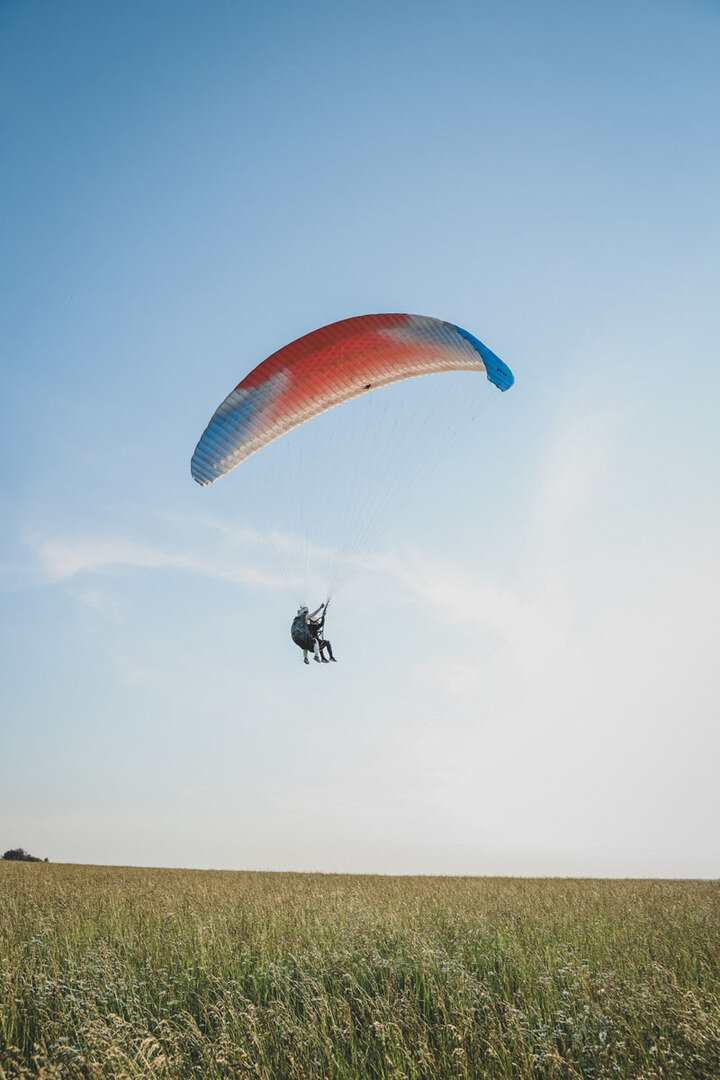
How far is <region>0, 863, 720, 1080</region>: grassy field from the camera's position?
13.9ft

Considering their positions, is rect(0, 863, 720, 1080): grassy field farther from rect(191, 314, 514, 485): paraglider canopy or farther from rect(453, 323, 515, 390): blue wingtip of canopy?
rect(453, 323, 515, 390): blue wingtip of canopy

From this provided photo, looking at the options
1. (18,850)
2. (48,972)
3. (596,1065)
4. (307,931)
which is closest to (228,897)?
(307,931)

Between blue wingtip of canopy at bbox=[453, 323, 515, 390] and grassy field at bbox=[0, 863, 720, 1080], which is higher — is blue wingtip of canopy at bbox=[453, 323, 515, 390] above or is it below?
above

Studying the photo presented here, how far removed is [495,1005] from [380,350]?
33.9 feet

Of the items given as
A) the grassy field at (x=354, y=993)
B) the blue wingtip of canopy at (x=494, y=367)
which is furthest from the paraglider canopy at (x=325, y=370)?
the grassy field at (x=354, y=993)

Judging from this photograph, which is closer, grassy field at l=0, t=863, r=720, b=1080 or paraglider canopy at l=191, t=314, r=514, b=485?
grassy field at l=0, t=863, r=720, b=1080

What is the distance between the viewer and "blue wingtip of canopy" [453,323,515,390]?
12.0 metres

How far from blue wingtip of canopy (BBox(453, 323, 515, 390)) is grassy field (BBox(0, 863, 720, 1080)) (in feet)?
29.0

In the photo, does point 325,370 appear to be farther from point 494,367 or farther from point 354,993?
point 354,993

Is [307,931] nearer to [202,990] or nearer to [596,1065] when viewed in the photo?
[202,990]

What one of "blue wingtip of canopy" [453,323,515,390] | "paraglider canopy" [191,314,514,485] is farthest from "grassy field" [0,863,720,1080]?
"blue wingtip of canopy" [453,323,515,390]

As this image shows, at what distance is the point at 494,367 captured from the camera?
12102mm

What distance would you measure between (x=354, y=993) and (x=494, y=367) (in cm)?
1006

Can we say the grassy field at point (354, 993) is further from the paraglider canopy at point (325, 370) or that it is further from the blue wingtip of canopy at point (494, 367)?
the blue wingtip of canopy at point (494, 367)
